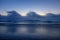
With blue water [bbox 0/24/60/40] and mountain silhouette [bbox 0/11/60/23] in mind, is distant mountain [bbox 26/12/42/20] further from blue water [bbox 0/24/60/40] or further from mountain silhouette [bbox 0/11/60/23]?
blue water [bbox 0/24/60/40]

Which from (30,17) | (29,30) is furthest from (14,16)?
(29,30)

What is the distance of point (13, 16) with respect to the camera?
7.80 feet

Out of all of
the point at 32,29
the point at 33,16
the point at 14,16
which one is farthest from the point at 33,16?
the point at 14,16

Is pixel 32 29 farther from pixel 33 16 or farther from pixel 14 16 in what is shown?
pixel 14 16

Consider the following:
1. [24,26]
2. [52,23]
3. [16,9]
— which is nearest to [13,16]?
[16,9]

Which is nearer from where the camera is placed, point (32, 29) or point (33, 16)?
point (33, 16)

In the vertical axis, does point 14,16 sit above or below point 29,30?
above

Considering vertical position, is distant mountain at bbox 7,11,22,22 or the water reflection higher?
distant mountain at bbox 7,11,22,22

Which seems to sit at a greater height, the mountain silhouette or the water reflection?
the mountain silhouette

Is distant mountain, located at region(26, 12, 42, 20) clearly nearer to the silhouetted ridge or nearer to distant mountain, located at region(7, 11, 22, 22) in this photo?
the silhouetted ridge

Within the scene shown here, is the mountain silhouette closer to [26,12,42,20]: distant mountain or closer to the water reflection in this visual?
[26,12,42,20]: distant mountain

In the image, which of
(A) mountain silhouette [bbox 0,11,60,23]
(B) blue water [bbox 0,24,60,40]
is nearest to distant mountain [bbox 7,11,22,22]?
(A) mountain silhouette [bbox 0,11,60,23]

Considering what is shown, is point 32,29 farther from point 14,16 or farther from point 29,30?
point 14,16

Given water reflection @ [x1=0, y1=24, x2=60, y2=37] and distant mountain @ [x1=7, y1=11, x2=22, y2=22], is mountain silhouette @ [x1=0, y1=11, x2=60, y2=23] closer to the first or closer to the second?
distant mountain @ [x1=7, y1=11, x2=22, y2=22]
